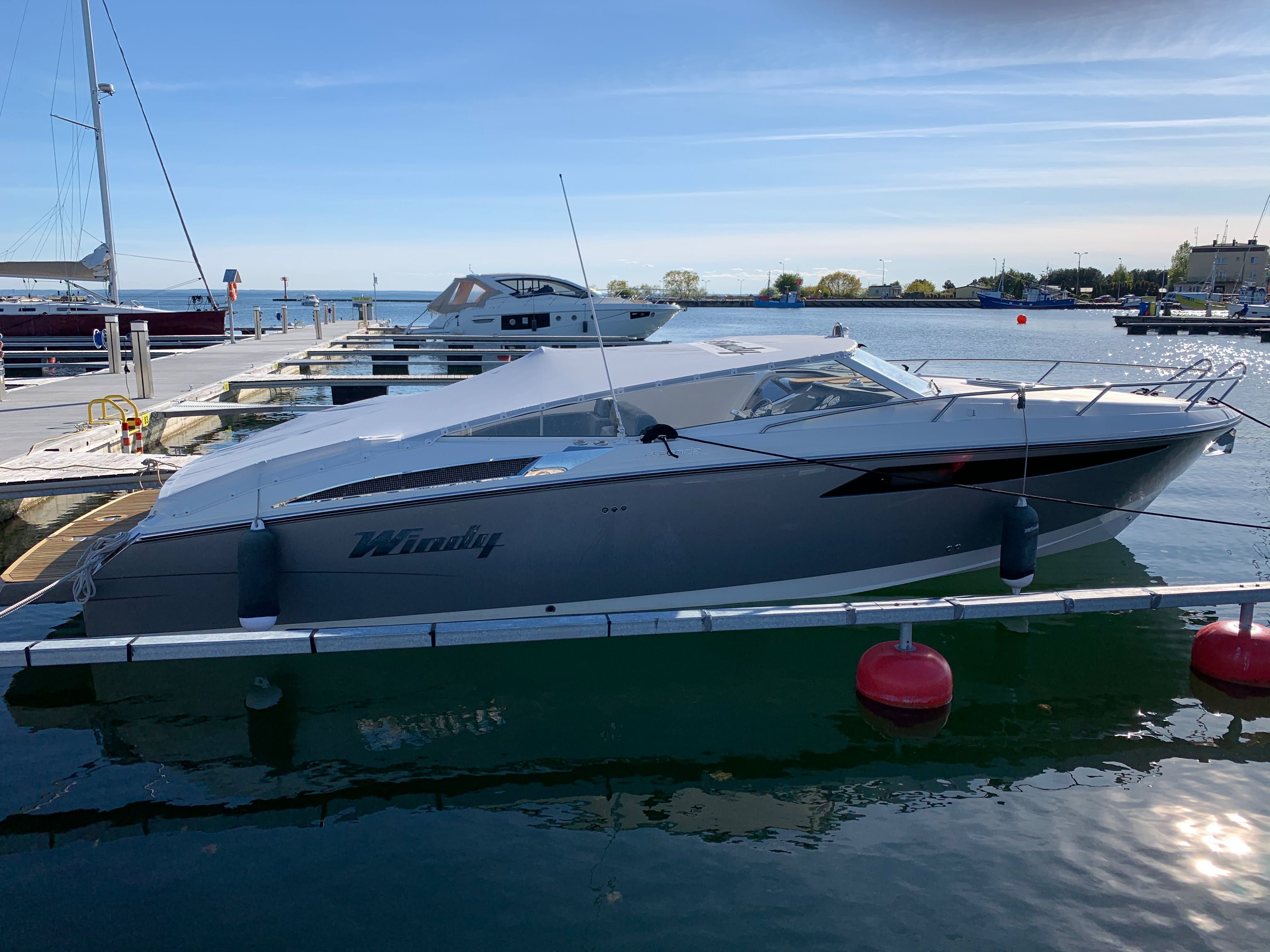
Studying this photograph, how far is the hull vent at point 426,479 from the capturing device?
538 cm

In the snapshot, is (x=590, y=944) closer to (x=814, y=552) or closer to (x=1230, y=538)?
(x=814, y=552)

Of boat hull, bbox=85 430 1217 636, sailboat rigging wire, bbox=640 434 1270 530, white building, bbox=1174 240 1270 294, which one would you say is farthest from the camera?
white building, bbox=1174 240 1270 294

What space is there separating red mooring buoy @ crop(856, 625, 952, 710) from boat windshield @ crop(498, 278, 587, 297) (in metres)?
24.0

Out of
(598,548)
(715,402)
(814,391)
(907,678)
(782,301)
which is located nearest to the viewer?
(907,678)

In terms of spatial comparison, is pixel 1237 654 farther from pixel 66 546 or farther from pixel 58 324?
pixel 58 324

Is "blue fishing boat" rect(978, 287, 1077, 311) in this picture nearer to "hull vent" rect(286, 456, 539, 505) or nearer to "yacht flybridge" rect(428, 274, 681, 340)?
"yacht flybridge" rect(428, 274, 681, 340)

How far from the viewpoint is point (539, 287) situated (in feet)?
93.2

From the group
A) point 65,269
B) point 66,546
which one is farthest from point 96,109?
point 66,546

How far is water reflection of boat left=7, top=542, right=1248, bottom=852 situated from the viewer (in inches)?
175

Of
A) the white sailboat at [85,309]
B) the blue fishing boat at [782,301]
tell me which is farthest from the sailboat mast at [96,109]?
the blue fishing boat at [782,301]

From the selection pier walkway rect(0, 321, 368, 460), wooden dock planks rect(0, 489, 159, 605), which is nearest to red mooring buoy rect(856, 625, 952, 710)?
wooden dock planks rect(0, 489, 159, 605)

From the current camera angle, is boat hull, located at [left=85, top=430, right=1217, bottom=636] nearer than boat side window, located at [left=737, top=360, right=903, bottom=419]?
Yes

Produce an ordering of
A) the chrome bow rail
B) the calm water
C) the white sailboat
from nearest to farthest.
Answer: the calm water
the chrome bow rail
the white sailboat

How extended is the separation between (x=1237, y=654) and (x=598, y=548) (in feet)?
13.6
